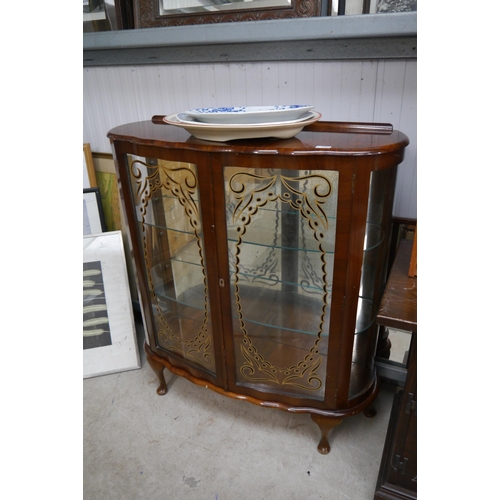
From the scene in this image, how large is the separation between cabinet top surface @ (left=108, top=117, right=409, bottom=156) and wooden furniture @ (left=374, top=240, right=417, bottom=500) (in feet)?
1.07

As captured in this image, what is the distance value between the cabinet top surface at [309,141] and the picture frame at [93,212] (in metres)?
0.55

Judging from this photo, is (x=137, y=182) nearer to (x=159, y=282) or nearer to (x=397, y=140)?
(x=159, y=282)

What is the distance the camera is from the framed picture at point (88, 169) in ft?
5.11

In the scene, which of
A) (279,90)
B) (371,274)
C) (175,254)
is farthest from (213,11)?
(371,274)

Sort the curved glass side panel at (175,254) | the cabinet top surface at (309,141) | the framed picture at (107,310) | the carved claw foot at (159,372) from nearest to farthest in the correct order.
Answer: the cabinet top surface at (309,141) → the curved glass side panel at (175,254) → the carved claw foot at (159,372) → the framed picture at (107,310)

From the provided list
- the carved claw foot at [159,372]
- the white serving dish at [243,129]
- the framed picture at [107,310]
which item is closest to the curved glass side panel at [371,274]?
the white serving dish at [243,129]

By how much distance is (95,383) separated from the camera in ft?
4.94

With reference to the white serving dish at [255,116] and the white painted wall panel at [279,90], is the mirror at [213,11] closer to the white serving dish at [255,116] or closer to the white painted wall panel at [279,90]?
the white painted wall panel at [279,90]

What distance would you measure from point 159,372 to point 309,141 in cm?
98

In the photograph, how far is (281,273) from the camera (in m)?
1.07

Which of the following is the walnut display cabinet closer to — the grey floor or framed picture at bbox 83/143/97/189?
the grey floor

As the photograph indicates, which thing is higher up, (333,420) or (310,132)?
(310,132)
